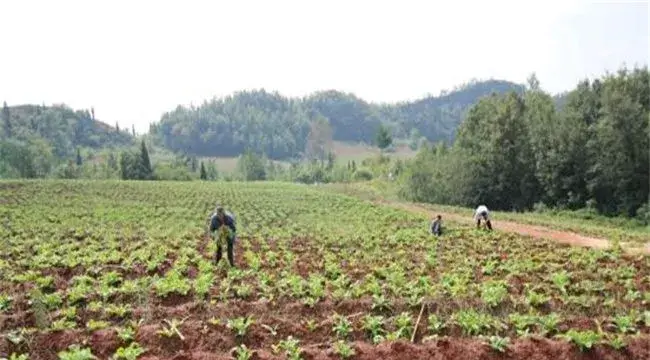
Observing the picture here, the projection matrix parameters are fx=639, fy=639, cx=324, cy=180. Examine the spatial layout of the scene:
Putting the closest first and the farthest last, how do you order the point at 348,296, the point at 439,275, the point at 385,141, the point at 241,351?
the point at 241,351 < the point at 348,296 < the point at 439,275 < the point at 385,141

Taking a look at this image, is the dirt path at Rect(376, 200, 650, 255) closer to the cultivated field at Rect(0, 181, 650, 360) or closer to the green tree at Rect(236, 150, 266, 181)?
the cultivated field at Rect(0, 181, 650, 360)

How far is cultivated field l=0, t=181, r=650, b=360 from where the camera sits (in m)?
10.4

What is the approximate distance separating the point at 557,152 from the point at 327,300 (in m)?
42.5

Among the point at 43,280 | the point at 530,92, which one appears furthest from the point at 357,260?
the point at 530,92

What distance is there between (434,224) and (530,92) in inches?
1596

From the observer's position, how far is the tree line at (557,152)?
4541cm

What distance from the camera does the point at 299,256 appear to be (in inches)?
842

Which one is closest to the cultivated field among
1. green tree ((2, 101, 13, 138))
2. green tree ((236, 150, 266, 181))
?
green tree ((236, 150, 266, 181))

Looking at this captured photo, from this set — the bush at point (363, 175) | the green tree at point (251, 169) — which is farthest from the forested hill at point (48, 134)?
the bush at point (363, 175)

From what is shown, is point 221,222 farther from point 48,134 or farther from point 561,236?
point 48,134

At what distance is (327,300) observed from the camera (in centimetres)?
1330

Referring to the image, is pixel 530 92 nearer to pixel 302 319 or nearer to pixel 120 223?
pixel 120 223

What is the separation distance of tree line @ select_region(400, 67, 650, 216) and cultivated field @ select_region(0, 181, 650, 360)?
23100 millimetres

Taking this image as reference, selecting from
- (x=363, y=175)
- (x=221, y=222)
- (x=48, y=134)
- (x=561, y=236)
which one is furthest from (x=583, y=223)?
(x=48, y=134)
